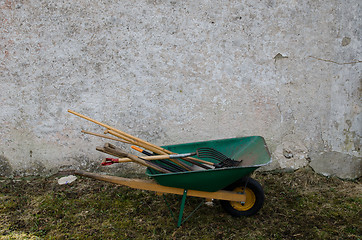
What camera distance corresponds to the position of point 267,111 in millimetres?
3373

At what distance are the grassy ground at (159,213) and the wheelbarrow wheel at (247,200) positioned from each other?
7 centimetres

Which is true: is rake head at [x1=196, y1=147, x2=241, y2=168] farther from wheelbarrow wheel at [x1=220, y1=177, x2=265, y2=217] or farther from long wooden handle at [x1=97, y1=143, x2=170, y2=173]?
long wooden handle at [x1=97, y1=143, x2=170, y2=173]

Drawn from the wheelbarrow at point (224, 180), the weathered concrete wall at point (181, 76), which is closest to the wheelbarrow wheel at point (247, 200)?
the wheelbarrow at point (224, 180)

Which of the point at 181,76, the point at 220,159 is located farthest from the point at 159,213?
the point at 181,76

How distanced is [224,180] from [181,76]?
54.7 inches

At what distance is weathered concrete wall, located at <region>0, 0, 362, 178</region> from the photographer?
320cm

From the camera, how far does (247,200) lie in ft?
8.85

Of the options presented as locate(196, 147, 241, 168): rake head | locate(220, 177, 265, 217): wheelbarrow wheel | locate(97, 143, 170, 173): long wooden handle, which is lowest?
locate(220, 177, 265, 217): wheelbarrow wheel

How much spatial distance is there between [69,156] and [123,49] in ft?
4.50

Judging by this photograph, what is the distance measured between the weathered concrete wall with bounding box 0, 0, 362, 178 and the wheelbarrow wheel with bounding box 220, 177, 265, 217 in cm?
90

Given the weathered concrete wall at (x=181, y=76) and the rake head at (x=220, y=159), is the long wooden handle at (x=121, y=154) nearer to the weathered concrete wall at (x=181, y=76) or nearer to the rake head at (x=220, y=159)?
the rake head at (x=220, y=159)

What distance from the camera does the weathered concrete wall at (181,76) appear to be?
10.5ft

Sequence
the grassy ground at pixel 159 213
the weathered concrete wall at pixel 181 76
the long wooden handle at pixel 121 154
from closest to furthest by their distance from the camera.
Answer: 1. the long wooden handle at pixel 121 154
2. the grassy ground at pixel 159 213
3. the weathered concrete wall at pixel 181 76

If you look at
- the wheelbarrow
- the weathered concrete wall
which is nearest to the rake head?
the wheelbarrow
